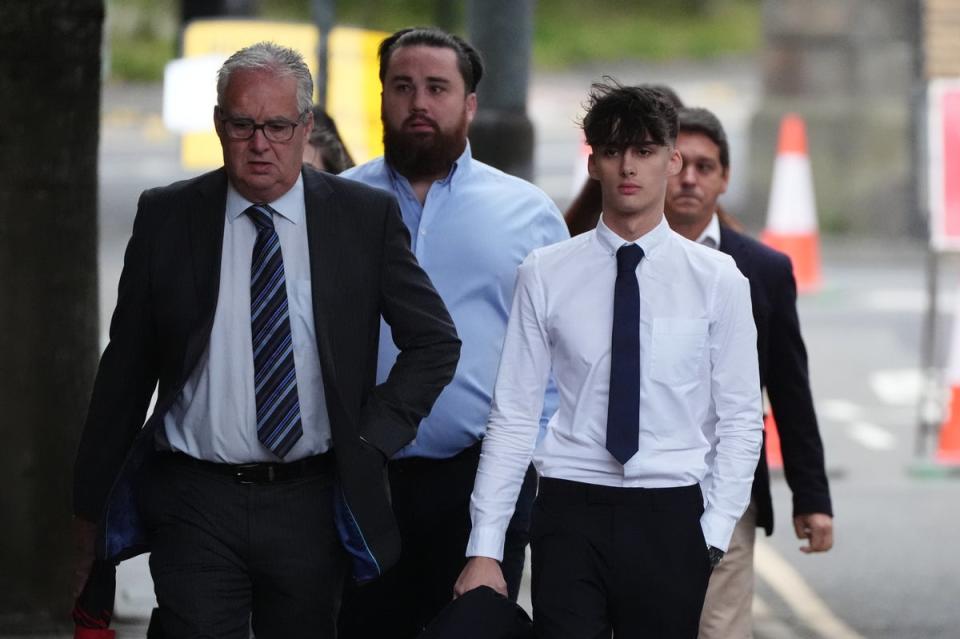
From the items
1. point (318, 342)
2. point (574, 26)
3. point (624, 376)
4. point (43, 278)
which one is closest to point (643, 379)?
point (624, 376)

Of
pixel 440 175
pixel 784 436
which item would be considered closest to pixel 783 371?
pixel 784 436

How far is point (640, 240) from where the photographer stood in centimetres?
420

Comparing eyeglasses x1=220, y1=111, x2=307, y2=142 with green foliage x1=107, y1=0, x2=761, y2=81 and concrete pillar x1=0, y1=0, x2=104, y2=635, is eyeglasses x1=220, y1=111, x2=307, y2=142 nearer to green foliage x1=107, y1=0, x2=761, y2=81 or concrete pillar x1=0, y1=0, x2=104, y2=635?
concrete pillar x1=0, y1=0, x2=104, y2=635

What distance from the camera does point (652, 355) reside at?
4.10 metres

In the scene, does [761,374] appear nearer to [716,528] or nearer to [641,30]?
[716,528]

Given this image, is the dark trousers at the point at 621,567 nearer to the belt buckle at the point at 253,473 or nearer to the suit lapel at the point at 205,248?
the belt buckle at the point at 253,473

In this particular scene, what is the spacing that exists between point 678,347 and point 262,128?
998 millimetres

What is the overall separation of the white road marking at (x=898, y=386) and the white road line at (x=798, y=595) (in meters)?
4.00

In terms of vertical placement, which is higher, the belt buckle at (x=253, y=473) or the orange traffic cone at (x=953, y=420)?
the belt buckle at (x=253, y=473)

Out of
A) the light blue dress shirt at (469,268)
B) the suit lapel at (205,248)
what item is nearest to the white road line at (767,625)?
the light blue dress shirt at (469,268)

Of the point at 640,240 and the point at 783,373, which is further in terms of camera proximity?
the point at 783,373

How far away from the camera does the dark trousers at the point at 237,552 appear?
411cm

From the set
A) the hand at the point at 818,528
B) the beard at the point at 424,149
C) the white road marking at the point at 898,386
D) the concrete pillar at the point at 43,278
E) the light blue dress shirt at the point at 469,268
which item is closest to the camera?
the light blue dress shirt at the point at 469,268

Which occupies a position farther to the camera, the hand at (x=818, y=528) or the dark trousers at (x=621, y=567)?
the hand at (x=818, y=528)
